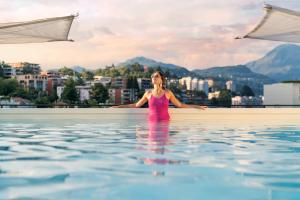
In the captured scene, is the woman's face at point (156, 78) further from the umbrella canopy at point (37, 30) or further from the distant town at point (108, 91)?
the distant town at point (108, 91)

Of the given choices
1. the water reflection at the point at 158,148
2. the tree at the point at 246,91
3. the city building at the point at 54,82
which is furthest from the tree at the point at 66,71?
the water reflection at the point at 158,148

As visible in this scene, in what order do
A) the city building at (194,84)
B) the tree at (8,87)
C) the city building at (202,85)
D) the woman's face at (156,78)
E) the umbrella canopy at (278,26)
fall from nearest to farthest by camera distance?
the woman's face at (156,78) → the umbrella canopy at (278,26) → the tree at (8,87) → the city building at (202,85) → the city building at (194,84)

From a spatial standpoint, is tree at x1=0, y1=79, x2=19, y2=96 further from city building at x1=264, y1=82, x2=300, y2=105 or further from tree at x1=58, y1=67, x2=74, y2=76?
city building at x1=264, y1=82, x2=300, y2=105

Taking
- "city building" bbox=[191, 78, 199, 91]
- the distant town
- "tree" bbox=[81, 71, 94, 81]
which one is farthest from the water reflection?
"city building" bbox=[191, 78, 199, 91]

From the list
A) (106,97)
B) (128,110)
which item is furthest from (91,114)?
(106,97)

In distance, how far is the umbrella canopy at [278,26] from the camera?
12.7 meters

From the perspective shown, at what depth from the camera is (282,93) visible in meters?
28.1

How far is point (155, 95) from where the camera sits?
9.79 meters

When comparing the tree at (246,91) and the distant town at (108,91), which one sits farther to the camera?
the tree at (246,91)

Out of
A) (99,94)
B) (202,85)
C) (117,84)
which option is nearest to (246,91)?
(117,84)

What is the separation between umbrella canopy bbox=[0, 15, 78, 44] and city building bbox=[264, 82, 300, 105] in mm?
15216

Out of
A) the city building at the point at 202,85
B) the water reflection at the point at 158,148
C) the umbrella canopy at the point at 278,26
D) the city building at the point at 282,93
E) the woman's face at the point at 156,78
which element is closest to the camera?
the water reflection at the point at 158,148

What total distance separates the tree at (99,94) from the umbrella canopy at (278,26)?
144ft

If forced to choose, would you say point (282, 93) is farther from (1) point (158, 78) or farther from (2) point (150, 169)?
(2) point (150, 169)
